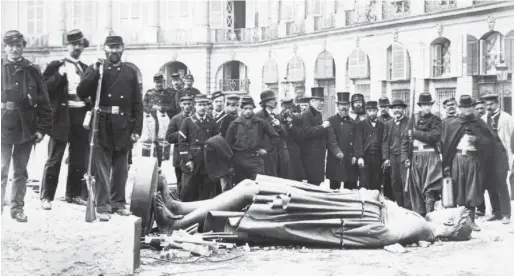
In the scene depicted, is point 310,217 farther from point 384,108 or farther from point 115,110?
point 384,108

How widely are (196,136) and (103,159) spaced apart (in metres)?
3.22

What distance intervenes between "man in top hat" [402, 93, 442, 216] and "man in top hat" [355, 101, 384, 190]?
1.08 metres

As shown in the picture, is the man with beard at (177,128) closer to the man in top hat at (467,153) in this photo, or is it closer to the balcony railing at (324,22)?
the man in top hat at (467,153)

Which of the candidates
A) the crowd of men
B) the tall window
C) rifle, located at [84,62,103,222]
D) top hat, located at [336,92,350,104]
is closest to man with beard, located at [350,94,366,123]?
the crowd of men

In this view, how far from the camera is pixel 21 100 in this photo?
7258mm

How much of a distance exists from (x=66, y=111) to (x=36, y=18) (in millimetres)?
33172

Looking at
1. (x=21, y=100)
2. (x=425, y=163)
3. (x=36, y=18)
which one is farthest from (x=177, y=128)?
(x=36, y=18)

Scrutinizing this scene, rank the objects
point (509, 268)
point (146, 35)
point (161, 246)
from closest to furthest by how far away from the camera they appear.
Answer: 1. point (509, 268)
2. point (161, 246)
3. point (146, 35)

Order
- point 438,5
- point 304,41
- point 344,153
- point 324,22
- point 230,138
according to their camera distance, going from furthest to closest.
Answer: point 304,41
point 324,22
point 438,5
point 344,153
point 230,138

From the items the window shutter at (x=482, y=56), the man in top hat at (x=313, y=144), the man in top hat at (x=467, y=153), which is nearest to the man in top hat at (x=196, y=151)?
the man in top hat at (x=313, y=144)

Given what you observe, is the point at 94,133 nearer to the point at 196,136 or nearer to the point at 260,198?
the point at 260,198

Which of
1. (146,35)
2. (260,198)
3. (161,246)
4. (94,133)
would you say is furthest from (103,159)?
(146,35)

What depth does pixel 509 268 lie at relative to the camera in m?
7.34

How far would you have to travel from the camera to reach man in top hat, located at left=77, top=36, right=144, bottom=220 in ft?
26.2
